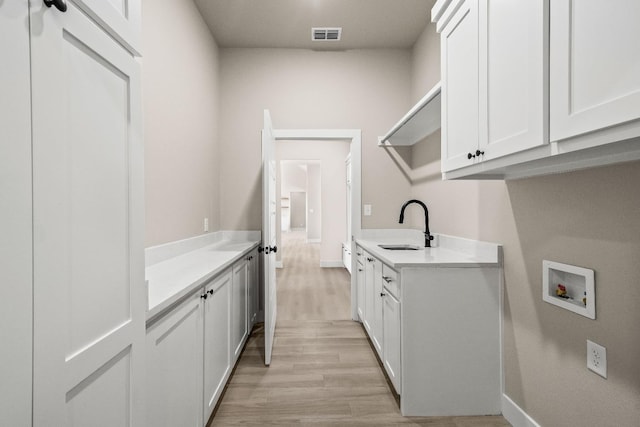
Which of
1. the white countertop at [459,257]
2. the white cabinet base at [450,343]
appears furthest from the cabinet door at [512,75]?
the white cabinet base at [450,343]

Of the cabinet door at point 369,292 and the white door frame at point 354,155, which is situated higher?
the white door frame at point 354,155

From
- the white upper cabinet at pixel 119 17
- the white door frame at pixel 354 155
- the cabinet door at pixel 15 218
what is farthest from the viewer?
the white door frame at pixel 354 155

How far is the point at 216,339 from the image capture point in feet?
6.07

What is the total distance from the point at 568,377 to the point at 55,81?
2.06m

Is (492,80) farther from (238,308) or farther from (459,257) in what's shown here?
(238,308)

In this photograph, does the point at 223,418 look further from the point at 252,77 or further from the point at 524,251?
the point at 252,77

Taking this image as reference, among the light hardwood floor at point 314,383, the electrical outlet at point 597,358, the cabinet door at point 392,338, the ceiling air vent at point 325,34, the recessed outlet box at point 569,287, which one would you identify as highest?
the ceiling air vent at point 325,34

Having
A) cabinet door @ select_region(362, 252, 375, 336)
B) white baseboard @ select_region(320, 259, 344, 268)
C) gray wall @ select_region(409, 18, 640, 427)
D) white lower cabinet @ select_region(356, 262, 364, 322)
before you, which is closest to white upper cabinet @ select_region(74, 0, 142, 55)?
gray wall @ select_region(409, 18, 640, 427)

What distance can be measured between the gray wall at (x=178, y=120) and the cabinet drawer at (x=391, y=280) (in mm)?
1488

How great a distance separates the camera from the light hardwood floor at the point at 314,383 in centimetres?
184

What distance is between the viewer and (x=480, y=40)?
1435mm

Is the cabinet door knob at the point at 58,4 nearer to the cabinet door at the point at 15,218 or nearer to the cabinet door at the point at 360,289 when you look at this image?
the cabinet door at the point at 15,218

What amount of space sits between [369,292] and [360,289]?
20.3 inches

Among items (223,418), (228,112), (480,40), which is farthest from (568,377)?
(228,112)
